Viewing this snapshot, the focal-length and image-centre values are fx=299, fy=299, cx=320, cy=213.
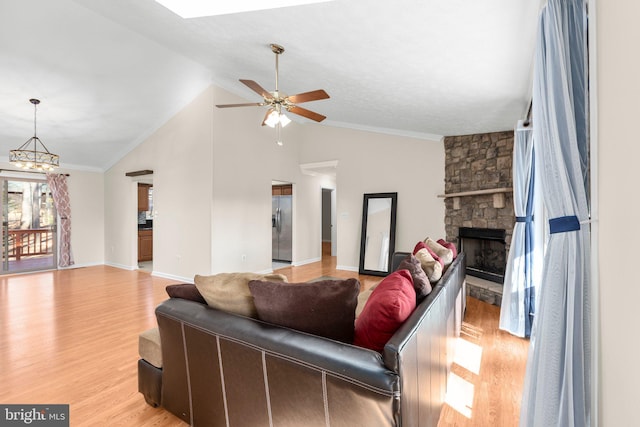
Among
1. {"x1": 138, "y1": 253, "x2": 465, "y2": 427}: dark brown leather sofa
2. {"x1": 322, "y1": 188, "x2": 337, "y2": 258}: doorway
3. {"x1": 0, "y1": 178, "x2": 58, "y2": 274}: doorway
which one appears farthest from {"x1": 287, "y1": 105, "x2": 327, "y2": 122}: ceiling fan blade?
{"x1": 0, "y1": 178, "x2": 58, "y2": 274}: doorway

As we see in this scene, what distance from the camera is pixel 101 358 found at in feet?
8.48

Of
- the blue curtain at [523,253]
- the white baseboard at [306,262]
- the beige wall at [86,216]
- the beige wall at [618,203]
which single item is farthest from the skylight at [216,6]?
the beige wall at [86,216]

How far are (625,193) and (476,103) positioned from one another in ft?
10.3

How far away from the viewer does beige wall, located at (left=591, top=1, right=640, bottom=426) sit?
786 mm

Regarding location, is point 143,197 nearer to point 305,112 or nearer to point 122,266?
point 122,266

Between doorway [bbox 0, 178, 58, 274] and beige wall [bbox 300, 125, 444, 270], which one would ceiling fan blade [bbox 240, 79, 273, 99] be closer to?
beige wall [bbox 300, 125, 444, 270]

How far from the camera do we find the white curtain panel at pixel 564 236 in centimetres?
115

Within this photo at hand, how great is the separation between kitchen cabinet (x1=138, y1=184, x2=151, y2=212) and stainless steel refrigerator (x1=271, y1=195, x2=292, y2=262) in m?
3.60

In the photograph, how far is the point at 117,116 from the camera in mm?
5359

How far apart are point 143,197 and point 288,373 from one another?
824cm

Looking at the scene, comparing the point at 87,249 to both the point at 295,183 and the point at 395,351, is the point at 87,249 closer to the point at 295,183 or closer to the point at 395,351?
the point at 295,183

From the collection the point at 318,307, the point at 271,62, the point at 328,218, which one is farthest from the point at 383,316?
the point at 328,218

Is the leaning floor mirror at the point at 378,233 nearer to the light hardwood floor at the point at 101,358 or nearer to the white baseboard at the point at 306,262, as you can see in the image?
the white baseboard at the point at 306,262

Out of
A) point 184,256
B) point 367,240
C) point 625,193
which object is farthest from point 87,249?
point 625,193
